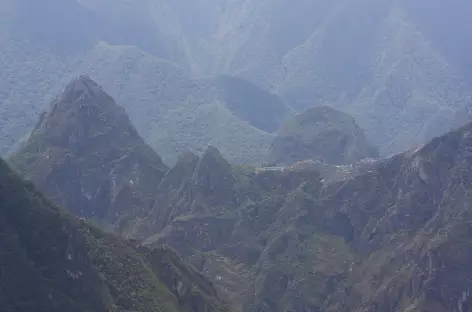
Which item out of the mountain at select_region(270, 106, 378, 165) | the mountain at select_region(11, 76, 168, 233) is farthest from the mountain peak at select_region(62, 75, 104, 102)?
the mountain at select_region(270, 106, 378, 165)

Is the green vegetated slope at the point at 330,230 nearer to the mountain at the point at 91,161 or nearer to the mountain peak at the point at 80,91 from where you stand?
the mountain at the point at 91,161

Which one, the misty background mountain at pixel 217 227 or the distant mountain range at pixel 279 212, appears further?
the distant mountain range at pixel 279 212

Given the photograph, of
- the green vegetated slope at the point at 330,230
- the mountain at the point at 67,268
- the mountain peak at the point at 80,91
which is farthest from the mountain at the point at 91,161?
the mountain at the point at 67,268

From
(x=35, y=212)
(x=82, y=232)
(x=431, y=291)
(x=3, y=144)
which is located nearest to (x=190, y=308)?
(x=82, y=232)

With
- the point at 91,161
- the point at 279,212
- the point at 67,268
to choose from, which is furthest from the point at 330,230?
the point at 67,268

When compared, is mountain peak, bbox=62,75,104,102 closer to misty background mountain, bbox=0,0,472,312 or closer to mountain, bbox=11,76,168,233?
mountain, bbox=11,76,168,233

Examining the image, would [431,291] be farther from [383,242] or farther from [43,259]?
[43,259]
